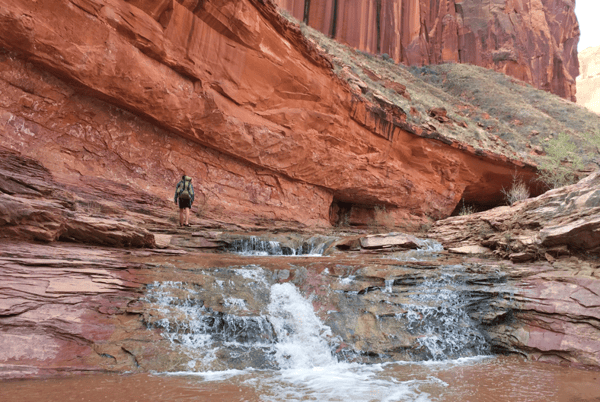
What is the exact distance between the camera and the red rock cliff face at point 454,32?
107 ft

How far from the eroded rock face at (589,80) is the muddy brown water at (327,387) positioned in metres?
93.6

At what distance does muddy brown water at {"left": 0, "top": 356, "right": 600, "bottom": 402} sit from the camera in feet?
12.0

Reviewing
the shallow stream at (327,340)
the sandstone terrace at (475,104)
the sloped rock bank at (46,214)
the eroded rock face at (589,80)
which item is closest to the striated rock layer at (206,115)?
the sloped rock bank at (46,214)

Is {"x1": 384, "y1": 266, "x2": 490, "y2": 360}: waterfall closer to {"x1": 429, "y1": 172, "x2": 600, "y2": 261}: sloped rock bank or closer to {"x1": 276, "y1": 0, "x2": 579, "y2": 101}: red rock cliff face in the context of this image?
{"x1": 429, "y1": 172, "x2": 600, "y2": 261}: sloped rock bank

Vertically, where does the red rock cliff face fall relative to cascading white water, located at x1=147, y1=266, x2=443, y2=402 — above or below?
above

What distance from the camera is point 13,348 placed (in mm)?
4109

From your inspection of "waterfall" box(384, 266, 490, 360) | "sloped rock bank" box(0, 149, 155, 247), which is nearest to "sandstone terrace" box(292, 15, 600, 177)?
"waterfall" box(384, 266, 490, 360)

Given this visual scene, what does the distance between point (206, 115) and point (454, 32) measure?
33807mm

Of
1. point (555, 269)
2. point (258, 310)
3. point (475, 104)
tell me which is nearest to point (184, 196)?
point (258, 310)

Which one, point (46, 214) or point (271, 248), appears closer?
point (46, 214)

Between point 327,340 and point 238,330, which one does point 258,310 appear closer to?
point 238,330

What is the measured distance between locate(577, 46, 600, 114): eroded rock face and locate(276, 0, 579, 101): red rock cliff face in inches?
1903

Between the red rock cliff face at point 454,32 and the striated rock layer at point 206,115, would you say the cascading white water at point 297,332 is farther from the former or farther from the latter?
the red rock cliff face at point 454,32

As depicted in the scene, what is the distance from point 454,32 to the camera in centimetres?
3653
